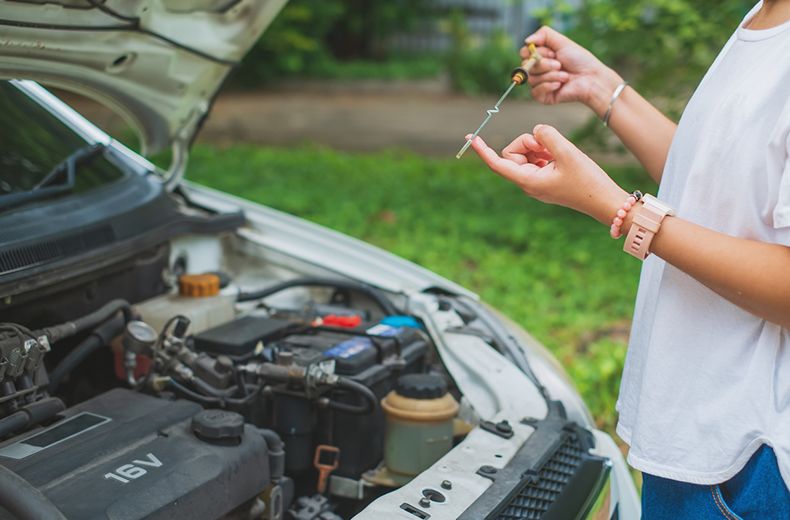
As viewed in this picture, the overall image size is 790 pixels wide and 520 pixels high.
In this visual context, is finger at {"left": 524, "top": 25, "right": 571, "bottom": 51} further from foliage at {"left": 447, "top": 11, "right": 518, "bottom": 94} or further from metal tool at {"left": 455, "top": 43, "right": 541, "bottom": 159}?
foliage at {"left": 447, "top": 11, "right": 518, "bottom": 94}

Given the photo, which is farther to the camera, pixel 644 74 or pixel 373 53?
pixel 373 53

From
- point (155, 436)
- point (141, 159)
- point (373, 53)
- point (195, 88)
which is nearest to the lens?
point (155, 436)

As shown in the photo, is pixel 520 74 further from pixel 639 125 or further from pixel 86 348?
pixel 86 348

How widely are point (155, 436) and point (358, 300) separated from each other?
3.57 feet

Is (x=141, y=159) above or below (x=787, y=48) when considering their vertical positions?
below

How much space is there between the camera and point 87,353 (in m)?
2.10

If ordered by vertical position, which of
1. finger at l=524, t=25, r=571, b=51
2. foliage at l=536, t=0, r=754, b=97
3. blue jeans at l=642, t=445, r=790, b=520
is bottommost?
blue jeans at l=642, t=445, r=790, b=520

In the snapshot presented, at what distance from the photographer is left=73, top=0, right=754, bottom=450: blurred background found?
4855 mm

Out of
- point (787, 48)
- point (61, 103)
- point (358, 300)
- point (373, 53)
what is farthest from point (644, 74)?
point (373, 53)

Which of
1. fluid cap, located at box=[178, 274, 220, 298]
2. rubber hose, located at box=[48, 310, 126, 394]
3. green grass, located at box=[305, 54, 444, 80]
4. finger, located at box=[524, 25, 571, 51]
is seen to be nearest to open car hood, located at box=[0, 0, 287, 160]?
fluid cap, located at box=[178, 274, 220, 298]

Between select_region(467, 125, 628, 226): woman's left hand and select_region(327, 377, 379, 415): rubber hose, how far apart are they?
31.1 inches

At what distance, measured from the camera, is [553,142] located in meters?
1.45

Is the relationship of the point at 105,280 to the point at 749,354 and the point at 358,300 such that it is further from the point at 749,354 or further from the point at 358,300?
the point at 749,354

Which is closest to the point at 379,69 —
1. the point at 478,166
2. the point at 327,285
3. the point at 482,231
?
the point at 478,166
